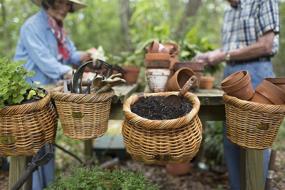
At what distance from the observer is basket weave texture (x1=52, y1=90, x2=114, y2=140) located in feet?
5.86

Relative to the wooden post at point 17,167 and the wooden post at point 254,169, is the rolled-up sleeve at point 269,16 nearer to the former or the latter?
the wooden post at point 254,169

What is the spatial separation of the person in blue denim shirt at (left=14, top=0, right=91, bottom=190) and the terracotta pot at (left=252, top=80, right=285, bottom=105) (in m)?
1.43

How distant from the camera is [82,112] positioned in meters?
1.80

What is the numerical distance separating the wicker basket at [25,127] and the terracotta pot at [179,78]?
0.76 metres

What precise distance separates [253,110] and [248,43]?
1.08 m

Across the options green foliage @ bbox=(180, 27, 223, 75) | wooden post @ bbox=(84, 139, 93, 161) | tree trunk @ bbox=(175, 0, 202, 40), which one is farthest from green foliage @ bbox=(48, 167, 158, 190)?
tree trunk @ bbox=(175, 0, 202, 40)

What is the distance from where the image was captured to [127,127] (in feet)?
5.79

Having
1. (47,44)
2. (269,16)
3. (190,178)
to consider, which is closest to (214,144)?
(190,178)

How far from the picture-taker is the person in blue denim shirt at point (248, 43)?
2.43 metres

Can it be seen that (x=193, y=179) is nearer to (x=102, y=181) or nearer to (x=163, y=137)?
(x=102, y=181)

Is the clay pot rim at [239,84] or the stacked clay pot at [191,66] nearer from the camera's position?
the clay pot rim at [239,84]

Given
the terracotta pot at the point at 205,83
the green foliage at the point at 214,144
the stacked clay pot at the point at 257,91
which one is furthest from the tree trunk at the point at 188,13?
the stacked clay pot at the point at 257,91

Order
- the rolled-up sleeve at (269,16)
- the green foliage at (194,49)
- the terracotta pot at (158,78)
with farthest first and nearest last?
the green foliage at (194,49), the rolled-up sleeve at (269,16), the terracotta pot at (158,78)

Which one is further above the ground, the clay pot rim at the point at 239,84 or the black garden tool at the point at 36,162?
the clay pot rim at the point at 239,84
